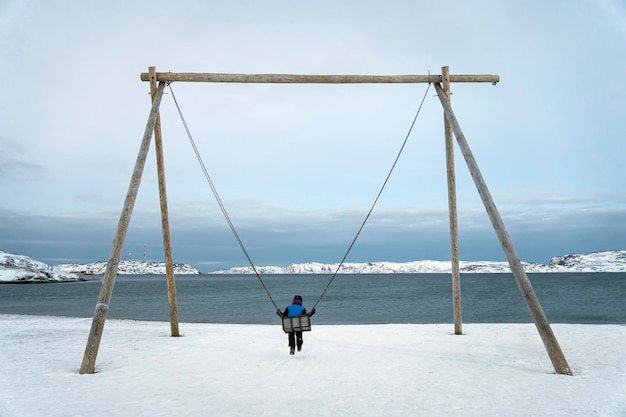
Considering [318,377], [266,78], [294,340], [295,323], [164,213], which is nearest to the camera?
[318,377]

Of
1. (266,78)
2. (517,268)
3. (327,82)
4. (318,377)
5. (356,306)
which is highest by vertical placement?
(266,78)

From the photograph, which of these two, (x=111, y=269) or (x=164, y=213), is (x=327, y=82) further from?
(x=111, y=269)

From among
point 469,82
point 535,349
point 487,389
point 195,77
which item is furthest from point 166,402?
point 469,82

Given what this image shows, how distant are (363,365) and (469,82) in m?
7.79

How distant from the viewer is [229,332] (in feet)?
51.7

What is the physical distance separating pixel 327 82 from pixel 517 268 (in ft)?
19.6

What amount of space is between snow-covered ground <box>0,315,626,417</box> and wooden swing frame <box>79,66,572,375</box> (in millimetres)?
667

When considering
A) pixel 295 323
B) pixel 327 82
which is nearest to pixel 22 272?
pixel 295 323

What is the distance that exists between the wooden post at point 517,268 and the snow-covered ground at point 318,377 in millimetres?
388

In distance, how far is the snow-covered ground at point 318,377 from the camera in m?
6.64

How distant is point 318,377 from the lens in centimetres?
873

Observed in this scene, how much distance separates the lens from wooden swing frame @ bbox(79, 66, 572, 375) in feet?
29.3

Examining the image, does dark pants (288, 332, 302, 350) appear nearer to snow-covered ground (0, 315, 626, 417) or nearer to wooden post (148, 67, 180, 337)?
snow-covered ground (0, 315, 626, 417)

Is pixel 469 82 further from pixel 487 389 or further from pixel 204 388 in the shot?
pixel 204 388
